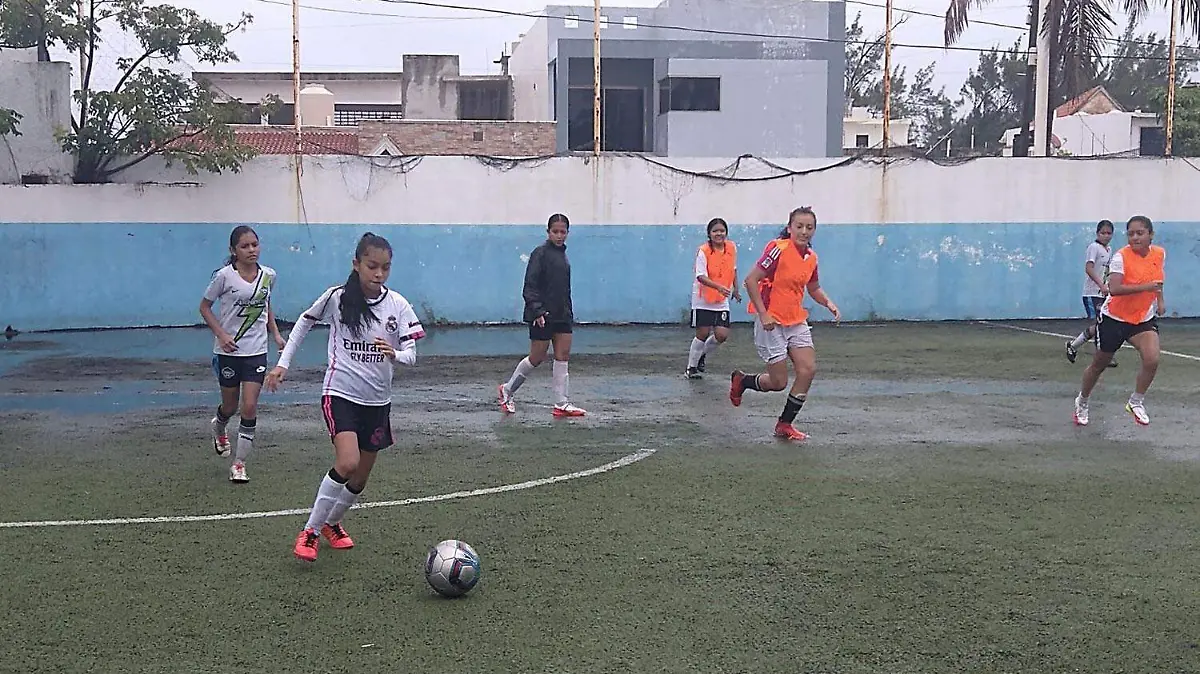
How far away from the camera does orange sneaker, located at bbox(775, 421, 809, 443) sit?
A: 9531mm

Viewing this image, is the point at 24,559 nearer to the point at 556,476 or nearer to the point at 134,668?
the point at 134,668

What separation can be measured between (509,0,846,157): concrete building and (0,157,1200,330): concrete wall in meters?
13.0

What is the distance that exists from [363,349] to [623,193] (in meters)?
13.5

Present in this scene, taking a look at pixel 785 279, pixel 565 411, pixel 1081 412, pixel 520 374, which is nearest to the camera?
pixel 785 279

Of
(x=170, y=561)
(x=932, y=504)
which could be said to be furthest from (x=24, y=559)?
(x=932, y=504)

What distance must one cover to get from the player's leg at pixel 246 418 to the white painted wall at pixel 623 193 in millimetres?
10959

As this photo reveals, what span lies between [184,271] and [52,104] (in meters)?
3.10

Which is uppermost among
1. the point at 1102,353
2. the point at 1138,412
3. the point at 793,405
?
the point at 1102,353

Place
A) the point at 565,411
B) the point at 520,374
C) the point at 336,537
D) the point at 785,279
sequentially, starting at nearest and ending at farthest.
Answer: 1. the point at 336,537
2. the point at 785,279
3. the point at 565,411
4. the point at 520,374

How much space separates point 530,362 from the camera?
10.8 m

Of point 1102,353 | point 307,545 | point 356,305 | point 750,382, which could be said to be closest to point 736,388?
point 750,382

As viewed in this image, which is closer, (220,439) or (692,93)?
(220,439)

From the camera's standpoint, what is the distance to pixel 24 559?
6074 millimetres

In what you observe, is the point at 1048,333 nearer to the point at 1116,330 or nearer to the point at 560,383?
the point at 1116,330
